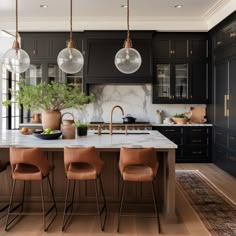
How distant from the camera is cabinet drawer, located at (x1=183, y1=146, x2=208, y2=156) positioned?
298 inches

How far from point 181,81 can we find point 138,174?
4433 mm

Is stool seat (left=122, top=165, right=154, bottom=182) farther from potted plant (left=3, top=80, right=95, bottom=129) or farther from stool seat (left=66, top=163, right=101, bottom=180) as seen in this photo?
potted plant (left=3, top=80, right=95, bottom=129)

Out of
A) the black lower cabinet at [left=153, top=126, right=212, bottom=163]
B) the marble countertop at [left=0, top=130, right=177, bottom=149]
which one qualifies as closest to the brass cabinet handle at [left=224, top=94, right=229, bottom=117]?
the black lower cabinet at [left=153, top=126, right=212, bottom=163]

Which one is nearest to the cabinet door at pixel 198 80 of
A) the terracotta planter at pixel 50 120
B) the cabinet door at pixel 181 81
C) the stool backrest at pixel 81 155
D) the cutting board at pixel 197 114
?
the cabinet door at pixel 181 81

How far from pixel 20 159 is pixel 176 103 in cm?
475

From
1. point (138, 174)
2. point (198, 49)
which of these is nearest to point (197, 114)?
point (198, 49)

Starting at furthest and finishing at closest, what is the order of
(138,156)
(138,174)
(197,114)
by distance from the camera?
(197,114), (138,174), (138,156)

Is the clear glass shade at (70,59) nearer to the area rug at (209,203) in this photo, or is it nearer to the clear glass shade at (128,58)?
the clear glass shade at (128,58)

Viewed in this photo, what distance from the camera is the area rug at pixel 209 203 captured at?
149 inches

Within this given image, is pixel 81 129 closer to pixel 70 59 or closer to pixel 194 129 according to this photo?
pixel 70 59

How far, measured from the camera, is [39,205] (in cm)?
428

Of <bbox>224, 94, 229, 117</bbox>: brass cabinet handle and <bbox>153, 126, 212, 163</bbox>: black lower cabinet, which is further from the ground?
<bbox>224, 94, 229, 117</bbox>: brass cabinet handle

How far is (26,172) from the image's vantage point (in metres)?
3.81

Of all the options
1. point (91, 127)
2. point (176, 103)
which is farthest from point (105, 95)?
point (176, 103)
